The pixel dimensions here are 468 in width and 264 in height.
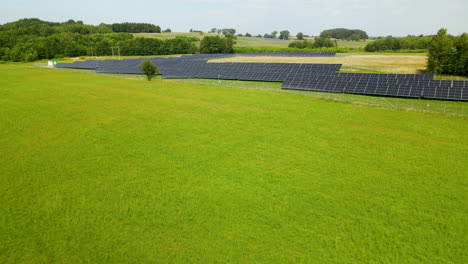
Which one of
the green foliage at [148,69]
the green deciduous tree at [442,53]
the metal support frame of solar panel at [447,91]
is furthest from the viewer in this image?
the green foliage at [148,69]

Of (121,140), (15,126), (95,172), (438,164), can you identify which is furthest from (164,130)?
(438,164)

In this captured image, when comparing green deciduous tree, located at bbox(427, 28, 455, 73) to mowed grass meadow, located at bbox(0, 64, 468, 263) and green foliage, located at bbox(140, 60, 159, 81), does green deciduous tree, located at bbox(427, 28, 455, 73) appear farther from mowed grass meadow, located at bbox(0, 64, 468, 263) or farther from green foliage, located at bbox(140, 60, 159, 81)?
green foliage, located at bbox(140, 60, 159, 81)

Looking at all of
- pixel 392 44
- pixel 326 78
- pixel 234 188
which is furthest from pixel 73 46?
pixel 234 188

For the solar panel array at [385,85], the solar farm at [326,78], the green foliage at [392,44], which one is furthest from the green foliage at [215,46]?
the solar panel array at [385,85]

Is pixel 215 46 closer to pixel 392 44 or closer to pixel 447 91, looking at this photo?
pixel 392 44

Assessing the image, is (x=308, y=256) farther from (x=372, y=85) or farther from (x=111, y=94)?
(x=111, y=94)

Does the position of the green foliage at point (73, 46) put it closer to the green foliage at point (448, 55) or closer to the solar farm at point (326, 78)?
the solar farm at point (326, 78)

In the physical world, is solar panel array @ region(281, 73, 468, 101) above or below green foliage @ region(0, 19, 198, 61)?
below

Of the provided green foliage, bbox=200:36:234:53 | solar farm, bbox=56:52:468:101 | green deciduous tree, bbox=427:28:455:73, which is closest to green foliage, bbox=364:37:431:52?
green foliage, bbox=200:36:234:53

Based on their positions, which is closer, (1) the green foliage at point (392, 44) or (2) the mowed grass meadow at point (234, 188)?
(2) the mowed grass meadow at point (234, 188)
